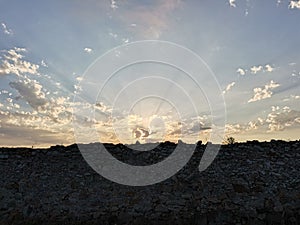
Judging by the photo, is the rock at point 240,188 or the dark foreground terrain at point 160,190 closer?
the dark foreground terrain at point 160,190

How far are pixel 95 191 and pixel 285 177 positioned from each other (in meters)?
8.92

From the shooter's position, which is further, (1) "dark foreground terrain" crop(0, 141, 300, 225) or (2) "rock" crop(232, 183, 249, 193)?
(2) "rock" crop(232, 183, 249, 193)

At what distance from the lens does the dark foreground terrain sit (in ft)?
50.8

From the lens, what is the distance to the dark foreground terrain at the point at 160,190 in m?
15.5

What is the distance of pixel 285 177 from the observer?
16.8 m

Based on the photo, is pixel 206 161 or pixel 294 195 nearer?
pixel 294 195

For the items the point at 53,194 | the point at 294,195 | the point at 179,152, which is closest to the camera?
the point at 294,195

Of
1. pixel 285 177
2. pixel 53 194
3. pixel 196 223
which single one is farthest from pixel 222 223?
pixel 53 194

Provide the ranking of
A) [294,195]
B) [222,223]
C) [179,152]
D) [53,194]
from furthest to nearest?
[179,152] < [53,194] < [294,195] < [222,223]

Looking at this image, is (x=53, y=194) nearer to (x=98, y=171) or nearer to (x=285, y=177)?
(x=98, y=171)

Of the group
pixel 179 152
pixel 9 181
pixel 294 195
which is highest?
pixel 179 152

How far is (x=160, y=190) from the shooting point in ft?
54.5

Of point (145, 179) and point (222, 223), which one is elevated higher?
point (145, 179)

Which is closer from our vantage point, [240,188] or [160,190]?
[240,188]
